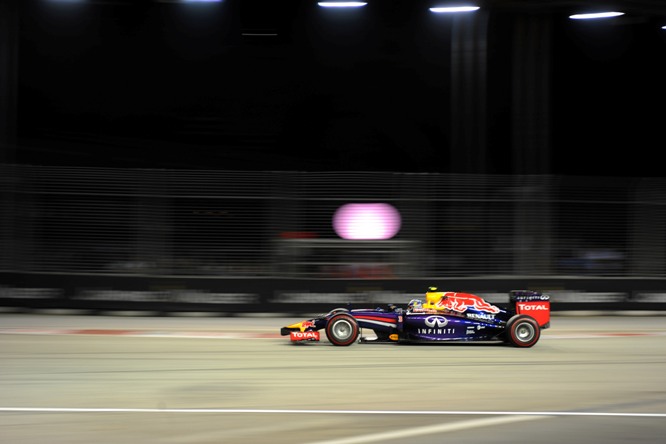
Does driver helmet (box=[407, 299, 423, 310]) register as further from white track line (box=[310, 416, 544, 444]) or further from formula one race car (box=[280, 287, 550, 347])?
white track line (box=[310, 416, 544, 444])

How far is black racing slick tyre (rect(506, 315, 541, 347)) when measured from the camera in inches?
443

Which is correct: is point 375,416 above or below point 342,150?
below

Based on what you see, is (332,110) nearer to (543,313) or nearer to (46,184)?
(46,184)

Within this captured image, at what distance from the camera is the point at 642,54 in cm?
2891

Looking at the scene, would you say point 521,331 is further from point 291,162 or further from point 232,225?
point 291,162

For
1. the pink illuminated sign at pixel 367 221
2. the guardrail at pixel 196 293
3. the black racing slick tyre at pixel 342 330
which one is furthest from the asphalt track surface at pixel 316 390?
the pink illuminated sign at pixel 367 221

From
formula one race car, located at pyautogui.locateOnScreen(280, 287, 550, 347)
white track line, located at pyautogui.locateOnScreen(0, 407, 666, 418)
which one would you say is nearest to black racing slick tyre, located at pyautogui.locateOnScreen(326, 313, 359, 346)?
formula one race car, located at pyautogui.locateOnScreen(280, 287, 550, 347)

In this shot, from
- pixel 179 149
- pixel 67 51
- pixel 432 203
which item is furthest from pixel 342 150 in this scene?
pixel 432 203

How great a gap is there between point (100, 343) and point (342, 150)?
1758 cm

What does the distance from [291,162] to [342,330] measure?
16878 millimetres

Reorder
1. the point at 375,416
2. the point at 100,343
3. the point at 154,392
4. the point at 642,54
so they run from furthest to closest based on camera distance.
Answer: the point at 642,54
the point at 100,343
the point at 154,392
the point at 375,416

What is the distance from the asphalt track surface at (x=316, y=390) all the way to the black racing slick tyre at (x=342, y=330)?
13 centimetres

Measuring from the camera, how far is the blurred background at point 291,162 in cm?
1582

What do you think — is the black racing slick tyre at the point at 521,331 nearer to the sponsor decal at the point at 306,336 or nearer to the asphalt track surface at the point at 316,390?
the asphalt track surface at the point at 316,390
